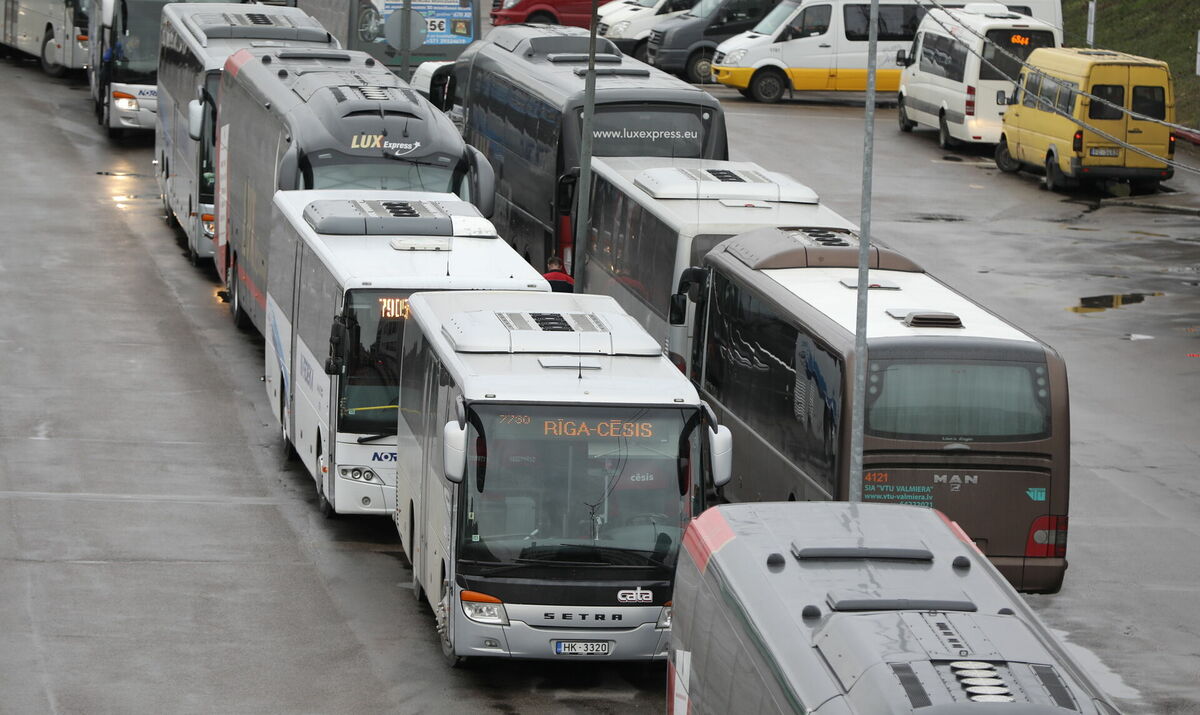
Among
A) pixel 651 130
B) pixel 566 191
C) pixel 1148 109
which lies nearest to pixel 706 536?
pixel 566 191

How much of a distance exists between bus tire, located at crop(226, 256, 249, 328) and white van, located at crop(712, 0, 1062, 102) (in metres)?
22.2

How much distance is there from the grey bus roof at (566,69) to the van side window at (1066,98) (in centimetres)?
1002

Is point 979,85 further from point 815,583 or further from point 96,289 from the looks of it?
point 815,583

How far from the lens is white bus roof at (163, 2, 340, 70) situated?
30.3m

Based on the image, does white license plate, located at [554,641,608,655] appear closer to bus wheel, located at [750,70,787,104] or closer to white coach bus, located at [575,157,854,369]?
white coach bus, located at [575,157,854,369]

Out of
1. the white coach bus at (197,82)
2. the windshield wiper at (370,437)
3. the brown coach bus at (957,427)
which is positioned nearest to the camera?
the brown coach bus at (957,427)

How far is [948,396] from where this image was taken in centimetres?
1557

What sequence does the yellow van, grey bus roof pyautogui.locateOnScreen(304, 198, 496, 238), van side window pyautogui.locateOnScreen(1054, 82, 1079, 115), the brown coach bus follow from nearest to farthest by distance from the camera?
the brown coach bus, grey bus roof pyautogui.locateOnScreen(304, 198, 496, 238), the yellow van, van side window pyautogui.locateOnScreen(1054, 82, 1079, 115)

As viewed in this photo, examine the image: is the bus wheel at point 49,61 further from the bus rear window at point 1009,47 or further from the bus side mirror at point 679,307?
the bus side mirror at point 679,307

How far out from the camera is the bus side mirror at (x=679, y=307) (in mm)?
20359

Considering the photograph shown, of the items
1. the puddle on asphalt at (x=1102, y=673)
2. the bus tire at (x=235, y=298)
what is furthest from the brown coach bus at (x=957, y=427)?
the bus tire at (x=235, y=298)

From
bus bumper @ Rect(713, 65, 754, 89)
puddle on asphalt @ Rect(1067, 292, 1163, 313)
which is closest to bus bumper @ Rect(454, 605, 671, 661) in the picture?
puddle on asphalt @ Rect(1067, 292, 1163, 313)

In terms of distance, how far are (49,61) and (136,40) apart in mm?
9928

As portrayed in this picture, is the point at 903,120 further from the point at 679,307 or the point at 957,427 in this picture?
the point at 957,427
